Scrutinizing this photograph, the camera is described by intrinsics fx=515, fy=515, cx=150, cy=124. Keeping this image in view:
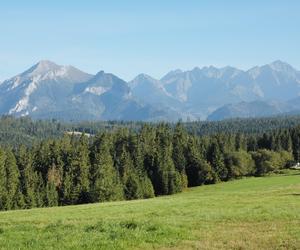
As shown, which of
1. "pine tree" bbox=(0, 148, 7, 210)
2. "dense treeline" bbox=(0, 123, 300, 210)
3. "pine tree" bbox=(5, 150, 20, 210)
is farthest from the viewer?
"dense treeline" bbox=(0, 123, 300, 210)

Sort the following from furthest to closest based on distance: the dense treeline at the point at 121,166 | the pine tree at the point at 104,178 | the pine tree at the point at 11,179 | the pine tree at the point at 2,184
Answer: the dense treeline at the point at 121,166 < the pine tree at the point at 104,178 < the pine tree at the point at 11,179 < the pine tree at the point at 2,184

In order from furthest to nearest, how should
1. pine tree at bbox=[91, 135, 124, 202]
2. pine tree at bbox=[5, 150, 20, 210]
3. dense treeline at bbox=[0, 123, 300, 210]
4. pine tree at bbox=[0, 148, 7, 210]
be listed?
dense treeline at bbox=[0, 123, 300, 210]
pine tree at bbox=[91, 135, 124, 202]
pine tree at bbox=[5, 150, 20, 210]
pine tree at bbox=[0, 148, 7, 210]

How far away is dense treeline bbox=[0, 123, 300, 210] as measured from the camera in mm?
112000

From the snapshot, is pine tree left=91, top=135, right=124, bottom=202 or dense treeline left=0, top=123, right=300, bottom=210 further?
dense treeline left=0, top=123, right=300, bottom=210

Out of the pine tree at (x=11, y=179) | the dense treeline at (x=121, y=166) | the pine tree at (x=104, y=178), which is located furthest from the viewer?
the dense treeline at (x=121, y=166)

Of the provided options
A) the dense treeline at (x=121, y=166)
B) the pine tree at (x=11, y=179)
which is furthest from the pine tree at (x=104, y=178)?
the pine tree at (x=11, y=179)

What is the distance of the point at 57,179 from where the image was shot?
12194 centimetres

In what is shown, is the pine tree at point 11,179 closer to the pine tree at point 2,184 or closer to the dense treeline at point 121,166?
the dense treeline at point 121,166

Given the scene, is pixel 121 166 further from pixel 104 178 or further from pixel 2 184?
pixel 2 184

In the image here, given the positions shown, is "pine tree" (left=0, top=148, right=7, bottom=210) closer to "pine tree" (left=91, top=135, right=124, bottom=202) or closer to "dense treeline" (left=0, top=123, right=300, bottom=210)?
"dense treeline" (left=0, top=123, right=300, bottom=210)

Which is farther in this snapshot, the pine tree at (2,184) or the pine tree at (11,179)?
the pine tree at (11,179)

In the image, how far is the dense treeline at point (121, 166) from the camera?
11200cm

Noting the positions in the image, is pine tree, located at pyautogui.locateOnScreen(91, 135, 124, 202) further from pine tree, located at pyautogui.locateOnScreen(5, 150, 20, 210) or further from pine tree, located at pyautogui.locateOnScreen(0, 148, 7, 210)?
pine tree, located at pyautogui.locateOnScreen(0, 148, 7, 210)

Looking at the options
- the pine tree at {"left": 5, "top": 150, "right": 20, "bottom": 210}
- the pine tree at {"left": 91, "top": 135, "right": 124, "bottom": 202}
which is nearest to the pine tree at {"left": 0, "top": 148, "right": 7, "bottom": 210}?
the pine tree at {"left": 5, "top": 150, "right": 20, "bottom": 210}
